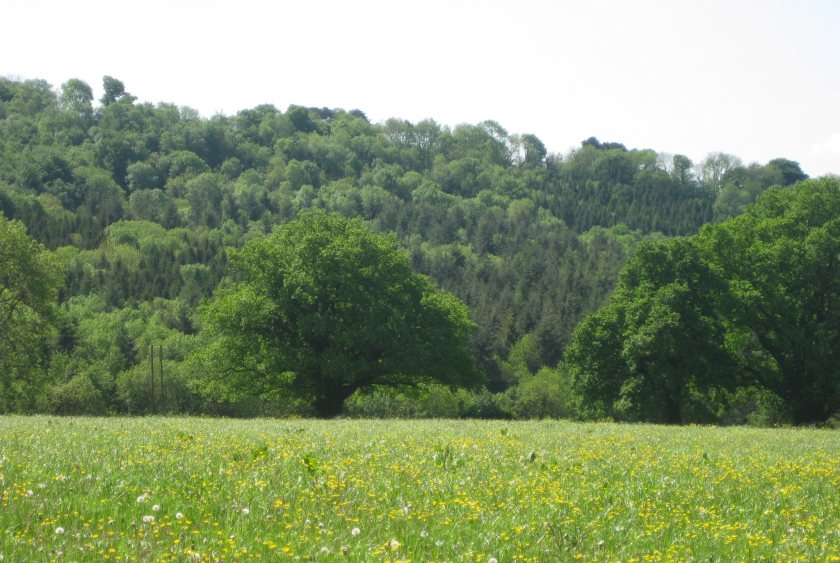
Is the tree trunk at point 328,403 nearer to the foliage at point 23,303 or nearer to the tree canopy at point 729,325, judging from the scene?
the tree canopy at point 729,325

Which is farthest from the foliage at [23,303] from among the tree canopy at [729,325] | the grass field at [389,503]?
the grass field at [389,503]

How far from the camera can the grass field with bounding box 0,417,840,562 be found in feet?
29.3

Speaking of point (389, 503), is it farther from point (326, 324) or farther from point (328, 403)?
point (328, 403)

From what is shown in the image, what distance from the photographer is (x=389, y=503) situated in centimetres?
1102

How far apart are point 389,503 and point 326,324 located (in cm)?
3367

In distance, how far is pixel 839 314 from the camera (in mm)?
47062

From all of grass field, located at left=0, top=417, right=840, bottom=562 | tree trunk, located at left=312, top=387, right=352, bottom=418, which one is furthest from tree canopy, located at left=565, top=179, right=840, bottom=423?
grass field, located at left=0, top=417, right=840, bottom=562

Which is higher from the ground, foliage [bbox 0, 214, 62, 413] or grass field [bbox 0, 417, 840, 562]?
foliage [bbox 0, 214, 62, 413]

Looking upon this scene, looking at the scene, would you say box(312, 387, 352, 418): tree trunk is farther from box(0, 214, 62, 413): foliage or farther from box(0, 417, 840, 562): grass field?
box(0, 417, 840, 562): grass field

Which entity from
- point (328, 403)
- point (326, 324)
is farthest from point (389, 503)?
point (328, 403)

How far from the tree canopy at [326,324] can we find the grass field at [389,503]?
28.0m

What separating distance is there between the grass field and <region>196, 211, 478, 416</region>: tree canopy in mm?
27965

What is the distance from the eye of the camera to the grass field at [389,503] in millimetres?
8945

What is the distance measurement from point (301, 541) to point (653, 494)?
608 centimetres
